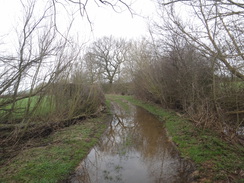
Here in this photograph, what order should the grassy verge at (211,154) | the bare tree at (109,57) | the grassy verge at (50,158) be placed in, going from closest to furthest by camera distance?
the grassy verge at (211,154), the grassy verge at (50,158), the bare tree at (109,57)

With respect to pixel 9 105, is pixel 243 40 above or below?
above

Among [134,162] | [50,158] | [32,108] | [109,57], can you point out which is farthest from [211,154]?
[109,57]

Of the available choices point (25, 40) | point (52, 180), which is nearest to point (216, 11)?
point (25, 40)

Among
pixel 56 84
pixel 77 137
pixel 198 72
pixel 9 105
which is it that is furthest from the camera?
pixel 198 72

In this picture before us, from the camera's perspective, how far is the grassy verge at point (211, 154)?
12.7 feet

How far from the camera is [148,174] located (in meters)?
4.34

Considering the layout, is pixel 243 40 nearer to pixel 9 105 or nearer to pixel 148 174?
pixel 148 174

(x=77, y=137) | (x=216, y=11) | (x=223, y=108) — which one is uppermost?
(x=216, y=11)

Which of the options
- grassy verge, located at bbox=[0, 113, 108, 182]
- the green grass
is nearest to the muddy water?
grassy verge, located at bbox=[0, 113, 108, 182]

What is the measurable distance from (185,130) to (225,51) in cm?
366

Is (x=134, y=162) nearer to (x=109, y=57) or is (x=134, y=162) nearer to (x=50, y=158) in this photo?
(x=50, y=158)

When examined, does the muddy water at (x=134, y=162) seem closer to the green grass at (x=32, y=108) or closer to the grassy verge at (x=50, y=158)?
the grassy verge at (x=50, y=158)

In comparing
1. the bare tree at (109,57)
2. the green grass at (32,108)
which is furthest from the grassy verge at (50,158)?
the bare tree at (109,57)

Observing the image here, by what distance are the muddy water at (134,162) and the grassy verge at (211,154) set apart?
36cm
